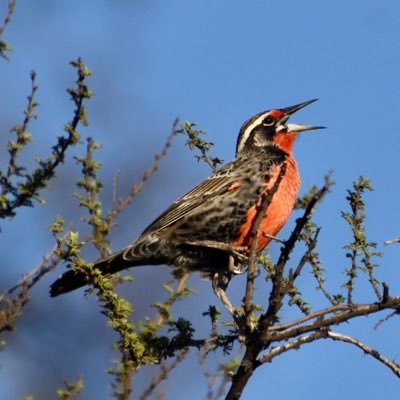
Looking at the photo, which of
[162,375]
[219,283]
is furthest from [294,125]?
[162,375]

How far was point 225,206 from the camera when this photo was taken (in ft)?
21.0

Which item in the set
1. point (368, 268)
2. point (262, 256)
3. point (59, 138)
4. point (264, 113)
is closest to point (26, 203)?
point (59, 138)

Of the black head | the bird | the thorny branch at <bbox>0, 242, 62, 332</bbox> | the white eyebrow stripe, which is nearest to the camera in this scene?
the thorny branch at <bbox>0, 242, 62, 332</bbox>

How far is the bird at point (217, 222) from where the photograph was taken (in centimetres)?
616

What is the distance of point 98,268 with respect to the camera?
5.89 meters

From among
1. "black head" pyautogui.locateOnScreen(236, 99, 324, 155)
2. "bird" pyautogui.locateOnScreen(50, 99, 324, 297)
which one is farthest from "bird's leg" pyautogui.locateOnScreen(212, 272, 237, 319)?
"black head" pyautogui.locateOnScreen(236, 99, 324, 155)

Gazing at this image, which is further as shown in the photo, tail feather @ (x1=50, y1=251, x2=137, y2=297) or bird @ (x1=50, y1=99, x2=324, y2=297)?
bird @ (x1=50, y1=99, x2=324, y2=297)

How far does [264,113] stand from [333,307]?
3290mm

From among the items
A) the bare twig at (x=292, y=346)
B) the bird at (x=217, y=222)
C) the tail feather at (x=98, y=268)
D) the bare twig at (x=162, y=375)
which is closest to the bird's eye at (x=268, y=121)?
the bird at (x=217, y=222)

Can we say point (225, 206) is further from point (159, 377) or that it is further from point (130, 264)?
point (159, 377)

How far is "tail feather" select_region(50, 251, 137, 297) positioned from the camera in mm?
5645

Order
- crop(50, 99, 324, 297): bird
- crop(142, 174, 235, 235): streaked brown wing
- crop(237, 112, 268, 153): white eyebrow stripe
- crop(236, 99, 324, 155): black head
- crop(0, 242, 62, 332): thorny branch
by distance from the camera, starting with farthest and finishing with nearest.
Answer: crop(237, 112, 268, 153): white eyebrow stripe < crop(236, 99, 324, 155): black head < crop(142, 174, 235, 235): streaked brown wing < crop(50, 99, 324, 297): bird < crop(0, 242, 62, 332): thorny branch

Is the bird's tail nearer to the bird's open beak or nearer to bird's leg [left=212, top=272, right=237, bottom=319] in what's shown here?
bird's leg [left=212, top=272, right=237, bottom=319]

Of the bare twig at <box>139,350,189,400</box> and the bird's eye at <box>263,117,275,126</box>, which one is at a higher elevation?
the bird's eye at <box>263,117,275,126</box>
